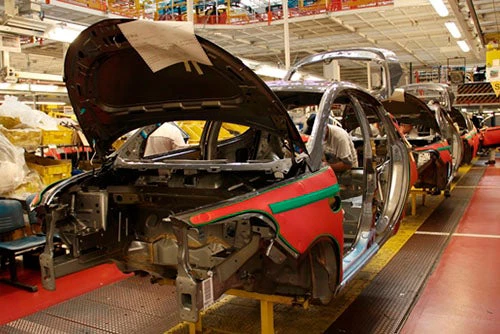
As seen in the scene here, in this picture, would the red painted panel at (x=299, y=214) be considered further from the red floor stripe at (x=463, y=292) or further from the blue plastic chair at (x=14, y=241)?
the blue plastic chair at (x=14, y=241)

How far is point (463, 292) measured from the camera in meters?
4.00

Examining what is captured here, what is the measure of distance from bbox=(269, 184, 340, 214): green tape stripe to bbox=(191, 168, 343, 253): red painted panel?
2 cm

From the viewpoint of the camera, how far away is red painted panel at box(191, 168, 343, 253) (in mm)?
2199

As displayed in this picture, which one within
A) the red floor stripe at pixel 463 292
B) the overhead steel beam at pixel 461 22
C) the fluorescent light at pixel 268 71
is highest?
the overhead steel beam at pixel 461 22

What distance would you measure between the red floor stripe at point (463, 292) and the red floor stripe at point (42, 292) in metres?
2.85

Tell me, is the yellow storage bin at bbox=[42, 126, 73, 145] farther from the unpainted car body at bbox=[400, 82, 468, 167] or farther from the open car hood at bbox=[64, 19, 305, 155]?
the unpainted car body at bbox=[400, 82, 468, 167]

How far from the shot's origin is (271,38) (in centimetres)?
1473

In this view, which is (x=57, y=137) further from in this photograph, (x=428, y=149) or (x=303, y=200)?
(x=303, y=200)

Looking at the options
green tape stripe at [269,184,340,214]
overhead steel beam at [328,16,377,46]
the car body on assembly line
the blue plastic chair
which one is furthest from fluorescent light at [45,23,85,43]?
overhead steel beam at [328,16,377,46]

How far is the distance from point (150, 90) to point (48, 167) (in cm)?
480

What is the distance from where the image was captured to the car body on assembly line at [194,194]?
232 cm

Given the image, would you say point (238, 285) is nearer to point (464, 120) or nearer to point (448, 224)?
point (448, 224)

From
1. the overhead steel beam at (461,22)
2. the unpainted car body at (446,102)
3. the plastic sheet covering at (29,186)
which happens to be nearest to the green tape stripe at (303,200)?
the plastic sheet covering at (29,186)

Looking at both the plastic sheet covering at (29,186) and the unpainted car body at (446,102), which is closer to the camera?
the plastic sheet covering at (29,186)
